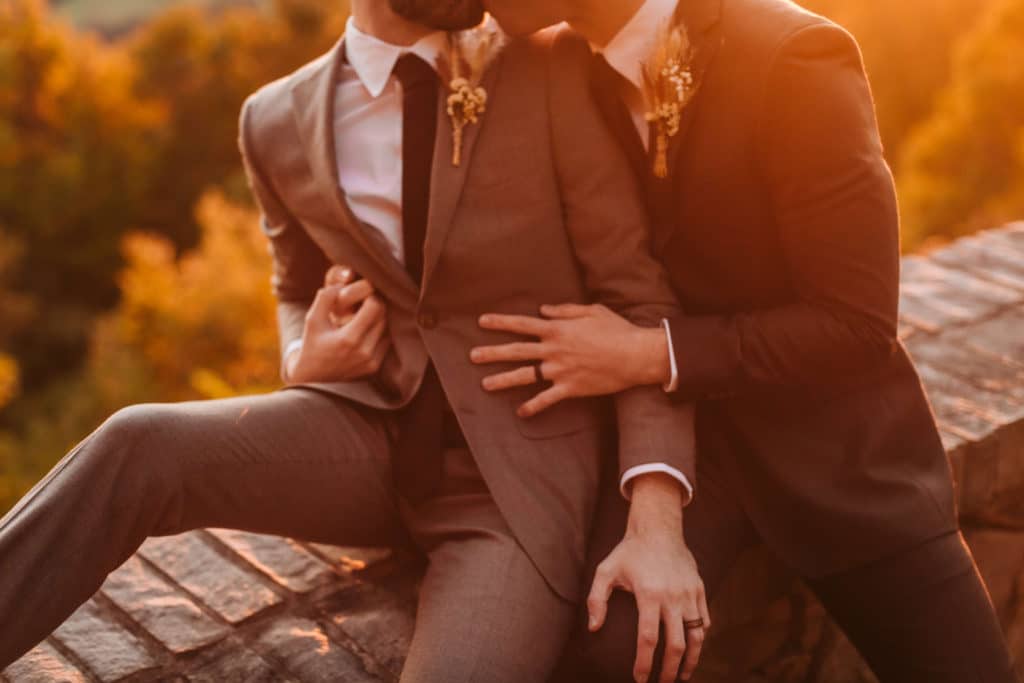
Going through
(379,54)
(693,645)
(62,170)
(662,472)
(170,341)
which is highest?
(379,54)

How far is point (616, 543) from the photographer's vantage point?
2191 millimetres

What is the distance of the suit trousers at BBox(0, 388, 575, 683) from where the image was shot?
6.21 feet

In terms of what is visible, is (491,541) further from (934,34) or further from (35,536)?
(934,34)

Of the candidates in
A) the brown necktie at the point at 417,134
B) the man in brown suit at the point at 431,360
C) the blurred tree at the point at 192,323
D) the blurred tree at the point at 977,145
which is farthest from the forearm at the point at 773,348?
the blurred tree at the point at 192,323

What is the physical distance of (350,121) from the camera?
2404 mm

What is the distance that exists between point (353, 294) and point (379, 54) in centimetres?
54

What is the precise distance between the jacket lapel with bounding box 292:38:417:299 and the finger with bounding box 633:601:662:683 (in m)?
0.87

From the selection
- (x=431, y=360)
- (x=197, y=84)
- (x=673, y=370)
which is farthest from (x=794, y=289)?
(x=197, y=84)

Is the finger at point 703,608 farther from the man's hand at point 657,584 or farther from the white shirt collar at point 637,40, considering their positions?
the white shirt collar at point 637,40

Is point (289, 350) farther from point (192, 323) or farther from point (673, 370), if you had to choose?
point (192, 323)

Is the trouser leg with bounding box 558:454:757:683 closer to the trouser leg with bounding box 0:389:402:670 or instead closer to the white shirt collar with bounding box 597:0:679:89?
the trouser leg with bounding box 0:389:402:670

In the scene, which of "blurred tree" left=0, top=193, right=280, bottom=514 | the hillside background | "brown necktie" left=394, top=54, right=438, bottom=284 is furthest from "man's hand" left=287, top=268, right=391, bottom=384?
"blurred tree" left=0, top=193, right=280, bottom=514

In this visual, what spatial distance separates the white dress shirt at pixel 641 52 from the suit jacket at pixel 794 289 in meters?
0.03

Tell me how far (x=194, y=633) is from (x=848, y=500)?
1462mm
